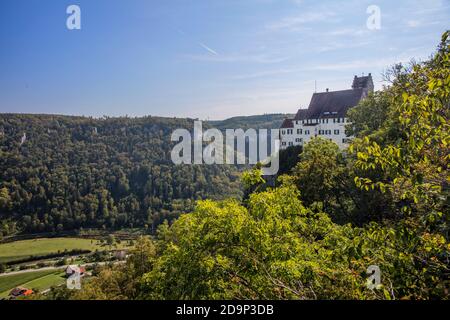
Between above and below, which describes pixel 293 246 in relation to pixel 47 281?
above

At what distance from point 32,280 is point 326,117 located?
8748 cm

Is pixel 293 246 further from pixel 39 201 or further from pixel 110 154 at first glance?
pixel 110 154

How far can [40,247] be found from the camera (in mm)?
120875

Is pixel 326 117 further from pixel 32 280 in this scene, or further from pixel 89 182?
pixel 89 182

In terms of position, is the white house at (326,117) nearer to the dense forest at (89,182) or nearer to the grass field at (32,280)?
the grass field at (32,280)

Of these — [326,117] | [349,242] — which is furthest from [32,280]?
[349,242]

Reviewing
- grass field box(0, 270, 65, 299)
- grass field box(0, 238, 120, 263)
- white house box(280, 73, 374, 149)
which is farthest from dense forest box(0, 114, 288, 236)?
white house box(280, 73, 374, 149)

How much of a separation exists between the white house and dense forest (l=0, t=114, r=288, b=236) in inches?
2892

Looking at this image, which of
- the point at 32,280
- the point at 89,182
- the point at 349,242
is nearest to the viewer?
the point at 349,242

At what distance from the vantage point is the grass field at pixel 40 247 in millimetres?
115250

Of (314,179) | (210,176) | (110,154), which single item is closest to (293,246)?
(314,179)

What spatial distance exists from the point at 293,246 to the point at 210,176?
14273 cm

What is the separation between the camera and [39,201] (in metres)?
139
